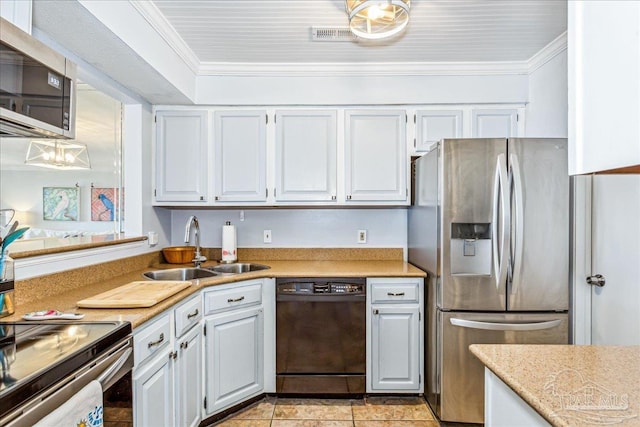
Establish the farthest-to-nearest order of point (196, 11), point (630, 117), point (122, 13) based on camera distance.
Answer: point (196, 11) < point (122, 13) < point (630, 117)

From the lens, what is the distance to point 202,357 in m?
2.27

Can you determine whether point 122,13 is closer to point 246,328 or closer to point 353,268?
point 246,328

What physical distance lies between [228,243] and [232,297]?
727mm

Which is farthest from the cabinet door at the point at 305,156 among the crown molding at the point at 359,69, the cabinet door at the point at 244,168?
the crown molding at the point at 359,69

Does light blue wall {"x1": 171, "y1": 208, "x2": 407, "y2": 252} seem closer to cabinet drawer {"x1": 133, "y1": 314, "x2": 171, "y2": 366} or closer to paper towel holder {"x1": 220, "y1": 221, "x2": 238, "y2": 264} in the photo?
paper towel holder {"x1": 220, "y1": 221, "x2": 238, "y2": 264}

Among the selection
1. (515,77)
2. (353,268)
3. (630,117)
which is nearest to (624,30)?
(630,117)

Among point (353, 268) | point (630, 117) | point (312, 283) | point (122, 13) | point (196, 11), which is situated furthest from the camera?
point (353, 268)

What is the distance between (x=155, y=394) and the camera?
1694mm

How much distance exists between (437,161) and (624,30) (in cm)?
172

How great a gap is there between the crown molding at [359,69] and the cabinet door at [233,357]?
1.74 metres

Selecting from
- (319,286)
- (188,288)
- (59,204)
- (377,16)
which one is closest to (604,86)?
(377,16)

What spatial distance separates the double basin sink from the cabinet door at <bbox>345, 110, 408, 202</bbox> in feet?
3.09

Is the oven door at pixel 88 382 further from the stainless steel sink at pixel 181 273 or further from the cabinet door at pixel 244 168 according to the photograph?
the cabinet door at pixel 244 168

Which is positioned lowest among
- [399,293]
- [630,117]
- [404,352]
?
[404,352]
